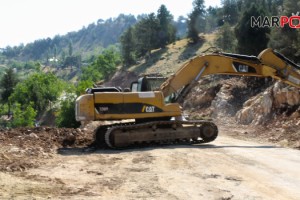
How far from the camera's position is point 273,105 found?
21.5 meters

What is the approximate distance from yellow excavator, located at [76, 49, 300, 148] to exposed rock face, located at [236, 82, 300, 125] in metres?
4.76

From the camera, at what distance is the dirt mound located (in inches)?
425

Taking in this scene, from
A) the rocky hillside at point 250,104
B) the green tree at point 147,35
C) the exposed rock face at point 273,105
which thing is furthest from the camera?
the green tree at point 147,35

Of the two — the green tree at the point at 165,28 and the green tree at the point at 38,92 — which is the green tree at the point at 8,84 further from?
the green tree at the point at 165,28

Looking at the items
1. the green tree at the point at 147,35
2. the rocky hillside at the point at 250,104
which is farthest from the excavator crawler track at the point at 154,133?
the green tree at the point at 147,35

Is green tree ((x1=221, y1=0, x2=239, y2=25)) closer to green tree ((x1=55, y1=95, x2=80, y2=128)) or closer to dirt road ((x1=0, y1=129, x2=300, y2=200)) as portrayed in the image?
green tree ((x1=55, y1=95, x2=80, y2=128))

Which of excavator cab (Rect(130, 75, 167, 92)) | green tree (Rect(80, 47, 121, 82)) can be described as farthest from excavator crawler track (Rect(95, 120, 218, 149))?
green tree (Rect(80, 47, 121, 82))

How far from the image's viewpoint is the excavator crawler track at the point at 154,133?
46.8ft

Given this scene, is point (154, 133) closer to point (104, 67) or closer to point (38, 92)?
point (38, 92)

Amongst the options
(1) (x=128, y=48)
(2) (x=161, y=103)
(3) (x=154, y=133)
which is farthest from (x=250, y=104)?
(1) (x=128, y=48)

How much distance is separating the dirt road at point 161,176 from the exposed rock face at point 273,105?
7144 millimetres

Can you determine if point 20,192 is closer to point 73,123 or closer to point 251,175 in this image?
point 251,175

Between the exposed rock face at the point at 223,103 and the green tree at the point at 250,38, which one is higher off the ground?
the green tree at the point at 250,38

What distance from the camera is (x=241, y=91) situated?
98.7ft
